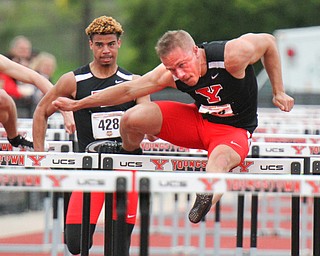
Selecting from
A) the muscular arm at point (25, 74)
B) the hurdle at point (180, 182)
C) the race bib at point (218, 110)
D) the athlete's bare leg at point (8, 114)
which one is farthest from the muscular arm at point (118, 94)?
the hurdle at point (180, 182)

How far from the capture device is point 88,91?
8469 millimetres

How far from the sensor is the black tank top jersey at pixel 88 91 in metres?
8.50

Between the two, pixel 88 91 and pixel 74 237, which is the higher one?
pixel 88 91

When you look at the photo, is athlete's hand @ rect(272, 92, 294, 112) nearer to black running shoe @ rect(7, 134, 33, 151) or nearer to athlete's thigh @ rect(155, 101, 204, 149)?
athlete's thigh @ rect(155, 101, 204, 149)

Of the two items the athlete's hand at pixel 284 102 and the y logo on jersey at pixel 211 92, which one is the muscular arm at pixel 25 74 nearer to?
the y logo on jersey at pixel 211 92

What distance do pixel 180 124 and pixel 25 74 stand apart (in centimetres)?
151

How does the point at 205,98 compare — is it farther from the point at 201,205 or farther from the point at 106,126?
the point at 106,126

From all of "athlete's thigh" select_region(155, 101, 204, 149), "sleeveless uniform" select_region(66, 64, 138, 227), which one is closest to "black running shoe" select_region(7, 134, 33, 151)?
"sleeveless uniform" select_region(66, 64, 138, 227)

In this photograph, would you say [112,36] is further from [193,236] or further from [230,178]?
[193,236]

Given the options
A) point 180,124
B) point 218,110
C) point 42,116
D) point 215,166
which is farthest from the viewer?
point 42,116

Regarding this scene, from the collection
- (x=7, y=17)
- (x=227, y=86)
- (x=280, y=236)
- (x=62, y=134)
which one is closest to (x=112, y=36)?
(x=227, y=86)

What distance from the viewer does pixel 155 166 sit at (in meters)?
7.49

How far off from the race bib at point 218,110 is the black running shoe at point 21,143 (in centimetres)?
187

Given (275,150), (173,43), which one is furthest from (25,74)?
(275,150)
